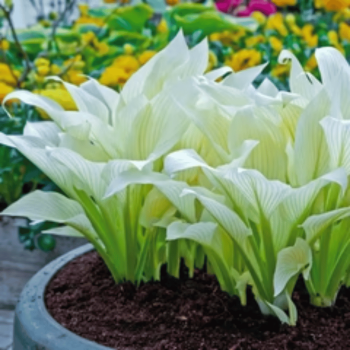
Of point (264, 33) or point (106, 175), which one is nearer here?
point (106, 175)

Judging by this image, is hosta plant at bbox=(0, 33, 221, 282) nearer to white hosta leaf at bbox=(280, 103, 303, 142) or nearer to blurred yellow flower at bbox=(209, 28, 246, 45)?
white hosta leaf at bbox=(280, 103, 303, 142)

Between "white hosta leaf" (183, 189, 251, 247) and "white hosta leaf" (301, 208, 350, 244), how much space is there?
0.06 m

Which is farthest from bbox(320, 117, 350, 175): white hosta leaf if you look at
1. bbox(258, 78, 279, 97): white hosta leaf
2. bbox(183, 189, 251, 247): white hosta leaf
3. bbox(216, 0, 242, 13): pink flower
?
bbox(216, 0, 242, 13): pink flower

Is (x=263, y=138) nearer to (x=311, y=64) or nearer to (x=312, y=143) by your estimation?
(x=312, y=143)

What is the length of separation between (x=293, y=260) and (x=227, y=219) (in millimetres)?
84

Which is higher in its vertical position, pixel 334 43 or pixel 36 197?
pixel 36 197

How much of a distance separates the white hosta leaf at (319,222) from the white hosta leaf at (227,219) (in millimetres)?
60

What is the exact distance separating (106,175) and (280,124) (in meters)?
0.19

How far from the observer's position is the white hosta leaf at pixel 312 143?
0.65 meters

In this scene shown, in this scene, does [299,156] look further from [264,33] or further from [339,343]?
[264,33]

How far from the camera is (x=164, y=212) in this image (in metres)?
0.77

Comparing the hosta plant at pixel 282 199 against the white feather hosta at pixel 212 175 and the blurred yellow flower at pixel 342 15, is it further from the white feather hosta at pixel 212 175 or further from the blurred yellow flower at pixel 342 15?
the blurred yellow flower at pixel 342 15

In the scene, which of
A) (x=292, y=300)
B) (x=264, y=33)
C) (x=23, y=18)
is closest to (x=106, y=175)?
(x=292, y=300)

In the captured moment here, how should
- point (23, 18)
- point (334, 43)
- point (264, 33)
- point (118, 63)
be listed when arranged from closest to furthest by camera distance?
point (118, 63) < point (334, 43) < point (264, 33) < point (23, 18)
